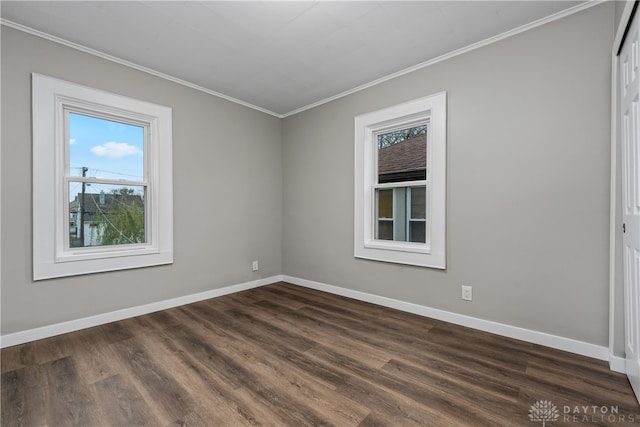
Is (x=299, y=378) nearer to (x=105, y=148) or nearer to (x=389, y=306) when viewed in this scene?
(x=389, y=306)

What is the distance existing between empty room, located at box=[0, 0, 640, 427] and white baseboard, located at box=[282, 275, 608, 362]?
0.6 inches

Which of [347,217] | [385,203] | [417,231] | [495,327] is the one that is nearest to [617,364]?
[495,327]

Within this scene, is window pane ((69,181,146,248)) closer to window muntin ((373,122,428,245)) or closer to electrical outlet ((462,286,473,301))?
window muntin ((373,122,428,245))

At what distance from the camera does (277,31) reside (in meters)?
2.39

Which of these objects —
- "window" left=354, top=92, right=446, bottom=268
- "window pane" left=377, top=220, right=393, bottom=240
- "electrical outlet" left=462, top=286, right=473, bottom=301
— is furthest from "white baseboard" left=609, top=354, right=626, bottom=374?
"window pane" left=377, top=220, right=393, bottom=240

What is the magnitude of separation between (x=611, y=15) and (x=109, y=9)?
3.65 metres

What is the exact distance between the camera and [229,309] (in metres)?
3.15

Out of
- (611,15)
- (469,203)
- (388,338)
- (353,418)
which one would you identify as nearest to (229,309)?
(388,338)

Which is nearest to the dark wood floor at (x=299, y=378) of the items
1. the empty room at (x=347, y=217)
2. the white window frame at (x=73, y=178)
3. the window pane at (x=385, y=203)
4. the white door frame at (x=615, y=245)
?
the empty room at (x=347, y=217)

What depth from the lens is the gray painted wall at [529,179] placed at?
2.07m

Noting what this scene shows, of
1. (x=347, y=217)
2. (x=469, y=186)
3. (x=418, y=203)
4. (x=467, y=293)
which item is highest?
(x=469, y=186)

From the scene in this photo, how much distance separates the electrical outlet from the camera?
8.58 ft

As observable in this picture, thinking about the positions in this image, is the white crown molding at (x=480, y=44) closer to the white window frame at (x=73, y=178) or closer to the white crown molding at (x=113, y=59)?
the white crown molding at (x=113, y=59)

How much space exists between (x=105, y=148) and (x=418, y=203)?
3315 mm
